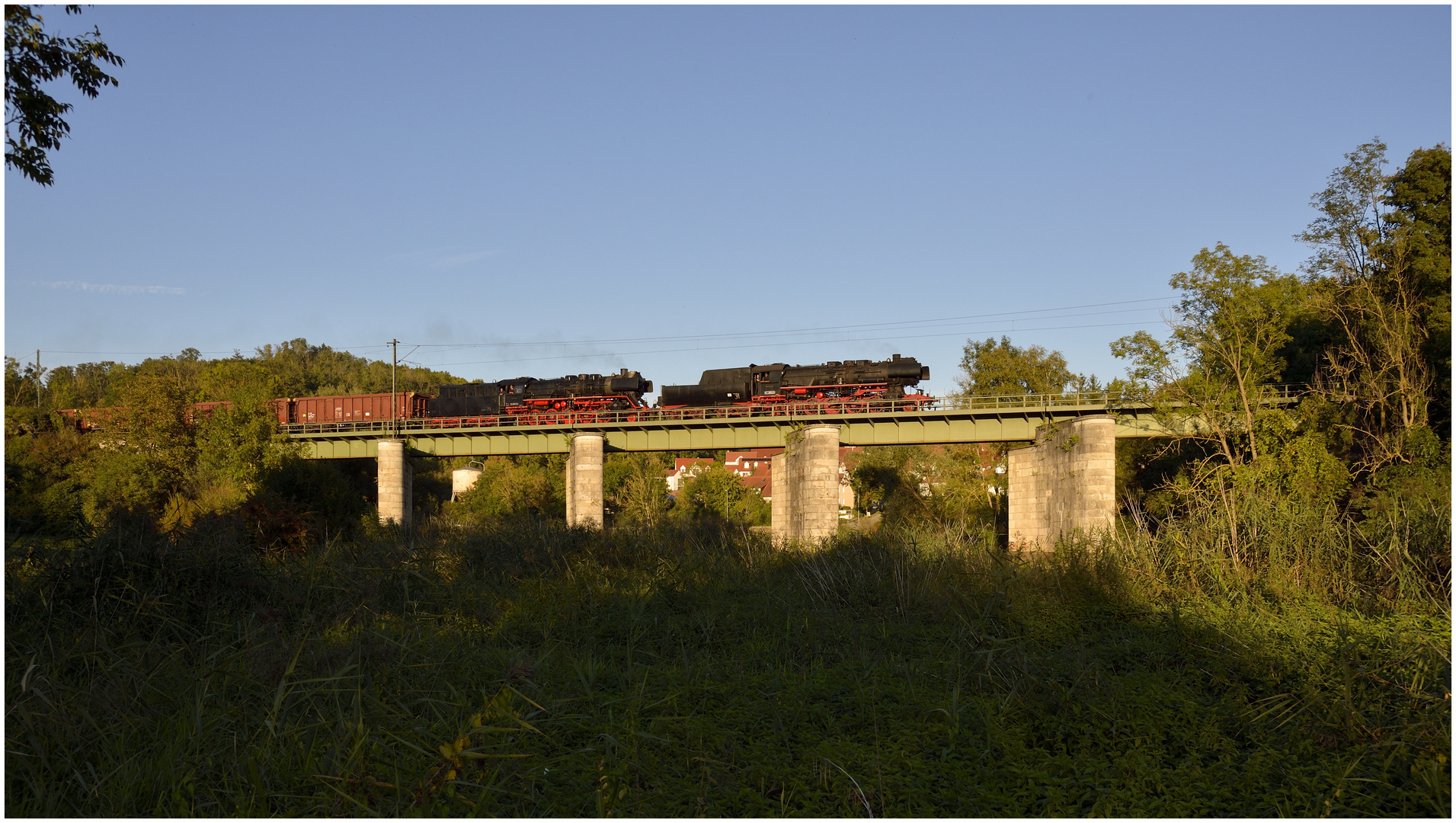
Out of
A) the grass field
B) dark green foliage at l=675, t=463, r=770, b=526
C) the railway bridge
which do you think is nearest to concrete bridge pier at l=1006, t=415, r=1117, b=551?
the railway bridge

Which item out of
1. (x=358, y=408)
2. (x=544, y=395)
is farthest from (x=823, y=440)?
(x=358, y=408)

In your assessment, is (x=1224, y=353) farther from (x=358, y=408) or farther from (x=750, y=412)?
(x=358, y=408)

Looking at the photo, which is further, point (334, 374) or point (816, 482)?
point (334, 374)

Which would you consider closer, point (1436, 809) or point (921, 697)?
point (1436, 809)

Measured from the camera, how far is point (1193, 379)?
29859mm

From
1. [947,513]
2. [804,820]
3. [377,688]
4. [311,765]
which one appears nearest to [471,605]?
[377,688]

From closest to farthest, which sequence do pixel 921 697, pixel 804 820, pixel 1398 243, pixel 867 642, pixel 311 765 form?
pixel 804 820 < pixel 311 765 < pixel 921 697 < pixel 867 642 < pixel 1398 243

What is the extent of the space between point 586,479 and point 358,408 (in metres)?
18.8

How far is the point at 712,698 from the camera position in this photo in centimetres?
757

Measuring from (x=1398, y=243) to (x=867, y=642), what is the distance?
27714mm

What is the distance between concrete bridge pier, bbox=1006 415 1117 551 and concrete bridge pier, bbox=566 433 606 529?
1921 cm

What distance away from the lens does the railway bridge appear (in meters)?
31.6

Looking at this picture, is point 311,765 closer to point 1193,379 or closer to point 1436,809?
point 1436,809

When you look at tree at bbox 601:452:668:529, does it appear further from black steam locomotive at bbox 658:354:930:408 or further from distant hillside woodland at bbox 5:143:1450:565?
black steam locomotive at bbox 658:354:930:408
